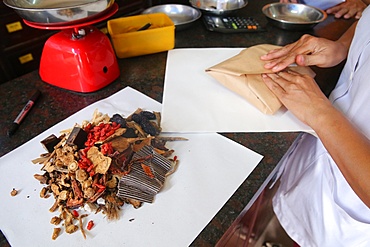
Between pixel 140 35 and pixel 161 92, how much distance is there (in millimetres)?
188

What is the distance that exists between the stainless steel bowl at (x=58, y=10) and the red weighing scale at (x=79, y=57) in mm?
22

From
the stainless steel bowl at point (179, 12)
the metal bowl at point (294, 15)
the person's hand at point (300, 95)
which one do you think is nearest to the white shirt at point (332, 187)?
the person's hand at point (300, 95)

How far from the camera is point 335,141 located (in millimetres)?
532

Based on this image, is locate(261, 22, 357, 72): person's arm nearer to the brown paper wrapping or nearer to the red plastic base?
the brown paper wrapping

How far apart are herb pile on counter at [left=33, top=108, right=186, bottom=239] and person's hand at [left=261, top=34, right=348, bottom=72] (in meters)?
0.39

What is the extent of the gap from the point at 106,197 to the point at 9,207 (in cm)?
17

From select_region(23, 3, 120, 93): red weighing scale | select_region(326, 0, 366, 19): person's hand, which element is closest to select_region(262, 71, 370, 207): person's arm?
select_region(23, 3, 120, 93): red weighing scale

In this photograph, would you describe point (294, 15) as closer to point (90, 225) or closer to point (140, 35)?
point (140, 35)

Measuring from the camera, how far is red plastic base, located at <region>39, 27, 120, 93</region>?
0.66 meters

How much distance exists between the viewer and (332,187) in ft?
2.04

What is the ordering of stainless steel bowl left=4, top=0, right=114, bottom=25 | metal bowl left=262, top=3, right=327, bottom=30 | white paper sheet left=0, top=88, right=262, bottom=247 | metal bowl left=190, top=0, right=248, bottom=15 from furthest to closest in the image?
metal bowl left=190, top=0, right=248, bottom=15
metal bowl left=262, top=3, right=327, bottom=30
stainless steel bowl left=4, top=0, right=114, bottom=25
white paper sheet left=0, top=88, right=262, bottom=247

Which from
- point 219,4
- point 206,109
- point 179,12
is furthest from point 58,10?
point 219,4

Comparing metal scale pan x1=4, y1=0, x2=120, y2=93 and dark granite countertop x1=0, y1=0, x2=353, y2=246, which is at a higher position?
metal scale pan x1=4, y1=0, x2=120, y2=93

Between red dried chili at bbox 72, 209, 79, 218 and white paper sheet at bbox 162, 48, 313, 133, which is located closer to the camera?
red dried chili at bbox 72, 209, 79, 218
